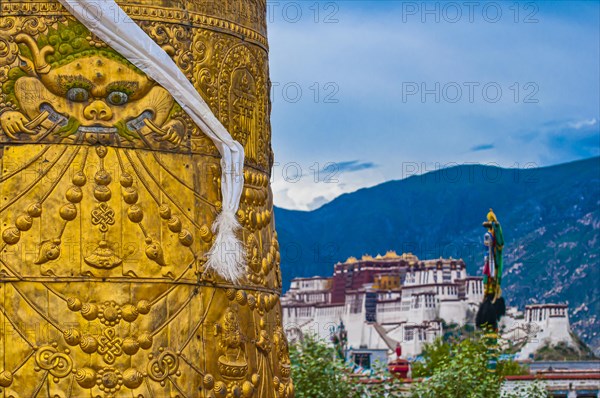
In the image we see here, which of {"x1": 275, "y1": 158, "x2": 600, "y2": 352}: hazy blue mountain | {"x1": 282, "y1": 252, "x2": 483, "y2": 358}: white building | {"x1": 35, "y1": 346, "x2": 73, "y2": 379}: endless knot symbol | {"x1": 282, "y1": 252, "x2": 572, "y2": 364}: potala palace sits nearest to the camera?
{"x1": 35, "y1": 346, "x2": 73, "y2": 379}: endless knot symbol

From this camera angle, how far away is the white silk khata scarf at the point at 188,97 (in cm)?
670

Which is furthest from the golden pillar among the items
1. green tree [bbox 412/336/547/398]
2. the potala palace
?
the potala palace

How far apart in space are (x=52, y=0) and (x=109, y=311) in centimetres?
133

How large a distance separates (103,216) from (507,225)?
170671mm

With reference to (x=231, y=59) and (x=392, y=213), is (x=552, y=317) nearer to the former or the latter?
(x=392, y=213)

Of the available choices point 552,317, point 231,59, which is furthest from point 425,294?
point 231,59

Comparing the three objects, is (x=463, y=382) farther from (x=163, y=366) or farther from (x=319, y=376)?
(x=163, y=366)

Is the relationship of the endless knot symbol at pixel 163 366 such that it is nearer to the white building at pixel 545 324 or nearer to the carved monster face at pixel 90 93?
the carved monster face at pixel 90 93

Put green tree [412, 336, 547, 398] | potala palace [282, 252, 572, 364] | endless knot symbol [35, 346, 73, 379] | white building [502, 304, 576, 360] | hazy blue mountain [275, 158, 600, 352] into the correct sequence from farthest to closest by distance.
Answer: hazy blue mountain [275, 158, 600, 352]
potala palace [282, 252, 572, 364]
white building [502, 304, 576, 360]
green tree [412, 336, 547, 398]
endless knot symbol [35, 346, 73, 379]

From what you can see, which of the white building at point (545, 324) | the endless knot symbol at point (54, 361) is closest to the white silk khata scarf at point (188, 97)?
the endless knot symbol at point (54, 361)

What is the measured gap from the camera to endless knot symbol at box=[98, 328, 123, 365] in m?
6.55

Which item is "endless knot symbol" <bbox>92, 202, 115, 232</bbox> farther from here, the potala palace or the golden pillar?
the potala palace

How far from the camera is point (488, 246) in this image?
128ft

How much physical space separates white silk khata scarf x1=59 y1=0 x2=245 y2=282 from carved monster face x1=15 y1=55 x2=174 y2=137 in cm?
8
